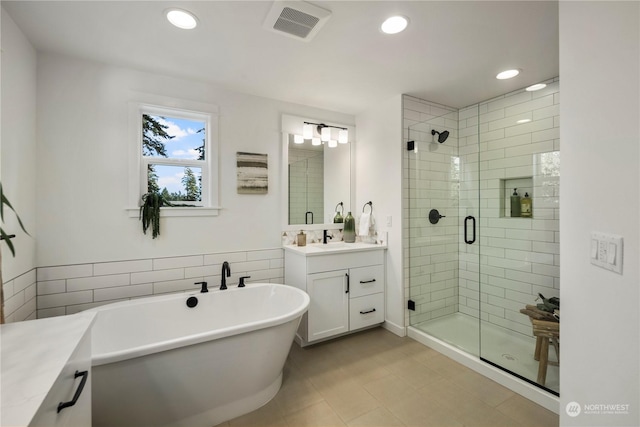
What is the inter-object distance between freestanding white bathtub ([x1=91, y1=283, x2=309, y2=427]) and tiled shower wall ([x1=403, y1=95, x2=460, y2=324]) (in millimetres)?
1443

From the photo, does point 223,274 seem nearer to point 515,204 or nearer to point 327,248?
point 327,248

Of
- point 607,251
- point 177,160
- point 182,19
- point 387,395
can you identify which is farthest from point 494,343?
point 182,19

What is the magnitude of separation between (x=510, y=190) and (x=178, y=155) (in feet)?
10.5

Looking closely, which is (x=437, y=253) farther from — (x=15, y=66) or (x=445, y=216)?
(x=15, y=66)

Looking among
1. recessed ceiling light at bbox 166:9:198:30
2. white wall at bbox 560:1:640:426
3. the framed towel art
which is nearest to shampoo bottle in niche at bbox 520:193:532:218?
white wall at bbox 560:1:640:426

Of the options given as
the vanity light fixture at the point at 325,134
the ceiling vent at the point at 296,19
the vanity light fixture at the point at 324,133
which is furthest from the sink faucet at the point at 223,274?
the ceiling vent at the point at 296,19

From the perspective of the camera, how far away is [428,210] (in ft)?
9.82

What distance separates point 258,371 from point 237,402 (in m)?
0.24

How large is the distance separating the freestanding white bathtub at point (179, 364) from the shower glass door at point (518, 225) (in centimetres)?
185

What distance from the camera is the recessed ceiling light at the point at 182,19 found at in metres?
1.61

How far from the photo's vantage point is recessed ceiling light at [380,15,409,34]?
168 centimetres

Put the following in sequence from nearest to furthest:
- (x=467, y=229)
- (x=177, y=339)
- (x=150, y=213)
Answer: (x=177, y=339), (x=150, y=213), (x=467, y=229)

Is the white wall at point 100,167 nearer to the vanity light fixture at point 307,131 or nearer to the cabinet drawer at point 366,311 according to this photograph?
the vanity light fixture at point 307,131

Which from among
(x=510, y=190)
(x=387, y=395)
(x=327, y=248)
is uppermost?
(x=510, y=190)
